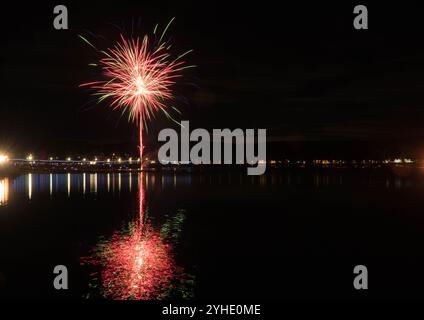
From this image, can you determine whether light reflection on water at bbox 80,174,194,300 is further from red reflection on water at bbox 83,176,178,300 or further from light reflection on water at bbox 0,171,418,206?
light reflection on water at bbox 0,171,418,206

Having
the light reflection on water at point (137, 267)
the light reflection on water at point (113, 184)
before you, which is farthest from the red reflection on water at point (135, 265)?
the light reflection on water at point (113, 184)

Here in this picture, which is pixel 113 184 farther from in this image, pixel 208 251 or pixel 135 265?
pixel 135 265

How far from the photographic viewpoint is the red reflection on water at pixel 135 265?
13727mm

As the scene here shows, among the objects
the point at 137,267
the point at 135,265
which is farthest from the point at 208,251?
the point at 137,267

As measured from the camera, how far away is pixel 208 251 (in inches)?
776

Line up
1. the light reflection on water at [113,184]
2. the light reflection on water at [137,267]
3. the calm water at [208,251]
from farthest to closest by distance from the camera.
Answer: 1. the light reflection on water at [113,184]
2. the calm water at [208,251]
3. the light reflection on water at [137,267]

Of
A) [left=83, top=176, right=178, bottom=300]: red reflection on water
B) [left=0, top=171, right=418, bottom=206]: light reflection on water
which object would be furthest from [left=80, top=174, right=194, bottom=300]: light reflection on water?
[left=0, top=171, right=418, bottom=206]: light reflection on water

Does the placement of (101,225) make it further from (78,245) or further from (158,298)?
(158,298)

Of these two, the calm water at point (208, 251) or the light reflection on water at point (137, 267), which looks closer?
the light reflection on water at point (137, 267)

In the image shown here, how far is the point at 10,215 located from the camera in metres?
29.5

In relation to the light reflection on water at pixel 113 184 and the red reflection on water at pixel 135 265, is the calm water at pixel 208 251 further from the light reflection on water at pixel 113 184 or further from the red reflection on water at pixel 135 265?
the light reflection on water at pixel 113 184

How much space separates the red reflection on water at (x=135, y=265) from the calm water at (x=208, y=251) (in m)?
0.03
